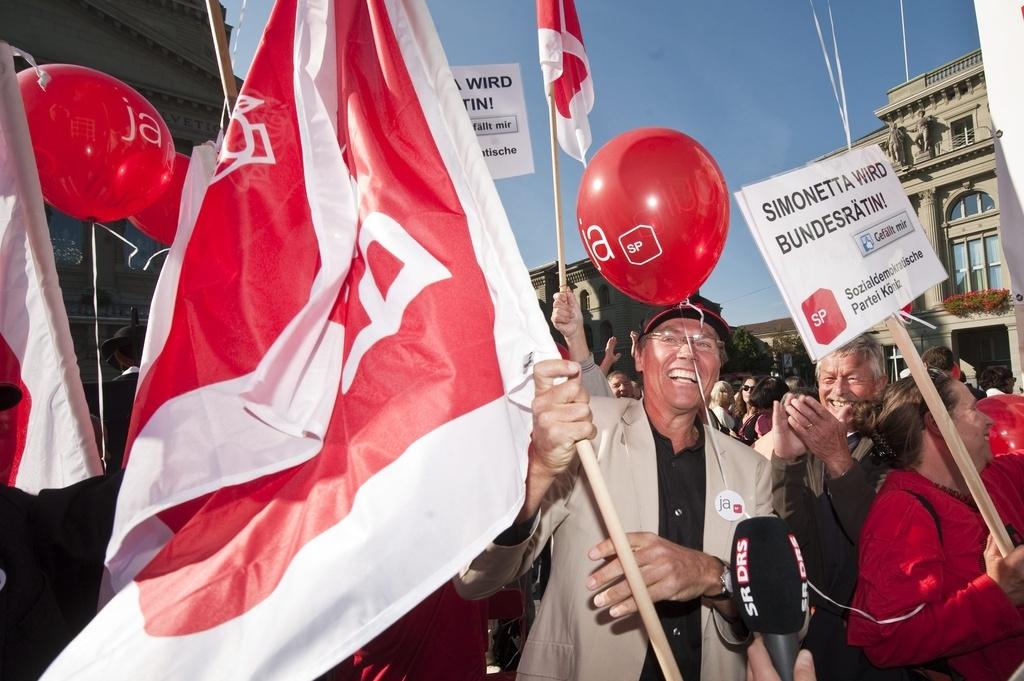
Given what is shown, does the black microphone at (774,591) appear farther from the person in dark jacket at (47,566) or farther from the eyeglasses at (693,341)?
the person in dark jacket at (47,566)

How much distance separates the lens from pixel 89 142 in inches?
125

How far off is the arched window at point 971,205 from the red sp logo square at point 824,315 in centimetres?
3202

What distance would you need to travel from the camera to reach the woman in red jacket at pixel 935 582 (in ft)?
6.53

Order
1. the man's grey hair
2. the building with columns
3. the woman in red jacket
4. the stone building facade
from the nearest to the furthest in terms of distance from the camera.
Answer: the woman in red jacket, the man's grey hair, the stone building facade, the building with columns

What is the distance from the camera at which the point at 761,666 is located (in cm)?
156

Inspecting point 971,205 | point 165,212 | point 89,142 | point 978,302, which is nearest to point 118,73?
point 165,212

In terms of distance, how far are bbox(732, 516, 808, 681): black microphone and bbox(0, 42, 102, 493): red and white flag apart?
227 cm

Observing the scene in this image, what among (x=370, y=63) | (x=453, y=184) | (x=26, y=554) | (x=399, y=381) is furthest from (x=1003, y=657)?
(x=26, y=554)

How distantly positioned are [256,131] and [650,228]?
1.65 metres

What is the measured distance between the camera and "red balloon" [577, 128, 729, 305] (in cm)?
271

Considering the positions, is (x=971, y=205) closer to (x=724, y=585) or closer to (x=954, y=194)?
(x=954, y=194)

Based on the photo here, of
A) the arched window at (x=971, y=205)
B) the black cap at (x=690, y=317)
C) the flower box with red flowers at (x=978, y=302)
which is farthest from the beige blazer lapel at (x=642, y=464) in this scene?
the arched window at (x=971, y=205)

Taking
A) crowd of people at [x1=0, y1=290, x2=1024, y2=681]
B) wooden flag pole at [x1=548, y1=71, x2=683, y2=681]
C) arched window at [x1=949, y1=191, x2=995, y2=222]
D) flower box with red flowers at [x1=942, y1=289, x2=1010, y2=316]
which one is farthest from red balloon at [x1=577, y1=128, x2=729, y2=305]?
arched window at [x1=949, y1=191, x2=995, y2=222]

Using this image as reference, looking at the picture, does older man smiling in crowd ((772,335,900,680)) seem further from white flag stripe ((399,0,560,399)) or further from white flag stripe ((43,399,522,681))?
white flag stripe ((43,399,522,681))
